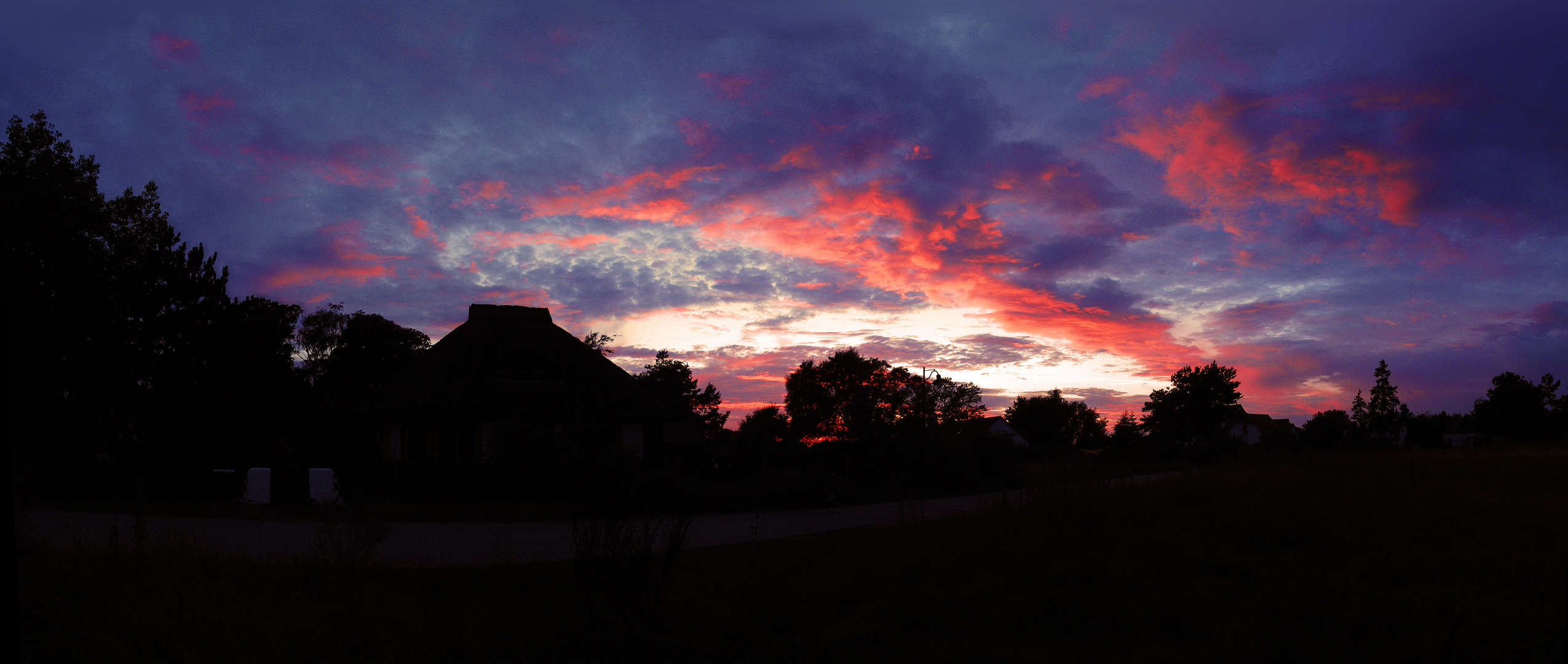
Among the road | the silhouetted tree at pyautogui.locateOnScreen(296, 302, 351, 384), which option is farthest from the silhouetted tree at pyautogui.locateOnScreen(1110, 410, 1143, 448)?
the silhouetted tree at pyautogui.locateOnScreen(296, 302, 351, 384)

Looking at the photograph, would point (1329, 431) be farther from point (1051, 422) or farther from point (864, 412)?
point (864, 412)

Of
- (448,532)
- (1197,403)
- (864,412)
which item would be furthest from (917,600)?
(1197,403)

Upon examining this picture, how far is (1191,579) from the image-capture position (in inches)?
315

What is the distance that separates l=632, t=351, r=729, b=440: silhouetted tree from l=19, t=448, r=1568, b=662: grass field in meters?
43.1

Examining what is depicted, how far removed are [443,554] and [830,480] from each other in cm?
1194

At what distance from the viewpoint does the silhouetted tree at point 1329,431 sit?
4801 centimetres

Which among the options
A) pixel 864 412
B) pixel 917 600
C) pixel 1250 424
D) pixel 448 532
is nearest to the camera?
pixel 917 600

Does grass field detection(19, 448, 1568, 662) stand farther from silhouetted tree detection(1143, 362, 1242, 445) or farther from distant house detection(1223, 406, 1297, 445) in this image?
silhouetted tree detection(1143, 362, 1242, 445)

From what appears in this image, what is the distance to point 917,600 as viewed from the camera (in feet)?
23.1

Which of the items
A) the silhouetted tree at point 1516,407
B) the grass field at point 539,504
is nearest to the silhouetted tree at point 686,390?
the grass field at point 539,504

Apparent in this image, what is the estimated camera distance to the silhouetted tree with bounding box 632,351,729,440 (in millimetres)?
57812

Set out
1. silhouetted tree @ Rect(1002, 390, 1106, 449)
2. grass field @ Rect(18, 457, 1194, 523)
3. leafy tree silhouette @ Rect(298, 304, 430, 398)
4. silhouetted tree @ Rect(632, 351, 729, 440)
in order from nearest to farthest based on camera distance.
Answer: grass field @ Rect(18, 457, 1194, 523) < leafy tree silhouette @ Rect(298, 304, 430, 398) < silhouetted tree @ Rect(632, 351, 729, 440) < silhouetted tree @ Rect(1002, 390, 1106, 449)

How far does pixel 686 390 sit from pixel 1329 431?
54.2 meters

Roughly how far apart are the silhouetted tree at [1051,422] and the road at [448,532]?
8556cm
